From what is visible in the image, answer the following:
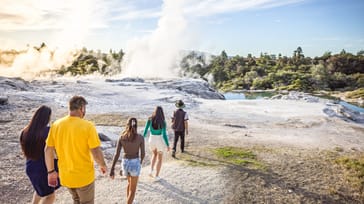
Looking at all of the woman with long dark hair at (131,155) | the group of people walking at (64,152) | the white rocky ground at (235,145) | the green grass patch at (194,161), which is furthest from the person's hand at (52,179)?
the green grass patch at (194,161)

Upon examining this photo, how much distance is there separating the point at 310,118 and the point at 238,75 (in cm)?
6047

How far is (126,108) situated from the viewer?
22.5 metres

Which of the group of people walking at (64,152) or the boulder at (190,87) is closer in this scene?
the group of people walking at (64,152)

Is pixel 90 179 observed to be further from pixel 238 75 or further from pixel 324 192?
pixel 238 75

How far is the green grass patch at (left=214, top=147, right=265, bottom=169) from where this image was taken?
957 centimetres

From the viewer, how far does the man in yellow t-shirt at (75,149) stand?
4.14 metres

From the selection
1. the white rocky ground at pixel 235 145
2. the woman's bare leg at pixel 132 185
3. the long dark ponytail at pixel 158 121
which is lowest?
the white rocky ground at pixel 235 145

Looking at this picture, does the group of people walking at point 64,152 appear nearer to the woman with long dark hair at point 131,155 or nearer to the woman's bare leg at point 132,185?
the woman with long dark hair at point 131,155

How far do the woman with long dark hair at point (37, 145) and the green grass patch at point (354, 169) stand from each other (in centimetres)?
790

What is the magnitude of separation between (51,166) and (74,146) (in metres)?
0.63

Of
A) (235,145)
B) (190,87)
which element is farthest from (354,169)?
(190,87)

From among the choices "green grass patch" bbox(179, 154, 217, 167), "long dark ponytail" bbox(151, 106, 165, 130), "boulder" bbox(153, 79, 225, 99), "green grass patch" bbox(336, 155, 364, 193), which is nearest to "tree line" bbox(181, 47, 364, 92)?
"boulder" bbox(153, 79, 225, 99)

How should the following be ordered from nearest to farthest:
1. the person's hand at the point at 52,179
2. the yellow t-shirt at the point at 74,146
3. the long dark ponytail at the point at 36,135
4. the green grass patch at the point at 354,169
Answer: the yellow t-shirt at the point at 74,146 → the person's hand at the point at 52,179 → the long dark ponytail at the point at 36,135 → the green grass patch at the point at 354,169

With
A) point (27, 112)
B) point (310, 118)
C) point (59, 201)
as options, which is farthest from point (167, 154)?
point (310, 118)
